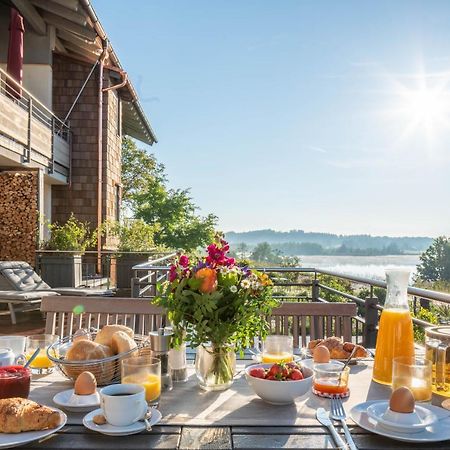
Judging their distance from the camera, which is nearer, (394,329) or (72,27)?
(394,329)

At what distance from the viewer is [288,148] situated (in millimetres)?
70188

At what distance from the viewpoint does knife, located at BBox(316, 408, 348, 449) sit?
3.57 feet

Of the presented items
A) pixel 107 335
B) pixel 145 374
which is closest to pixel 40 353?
pixel 107 335

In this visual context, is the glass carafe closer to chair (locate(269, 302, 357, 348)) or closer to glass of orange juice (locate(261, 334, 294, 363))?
→ glass of orange juice (locate(261, 334, 294, 363))

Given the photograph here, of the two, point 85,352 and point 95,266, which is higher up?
point 85,352

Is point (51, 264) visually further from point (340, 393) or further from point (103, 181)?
point (340, 393)

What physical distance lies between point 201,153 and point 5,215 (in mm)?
55488

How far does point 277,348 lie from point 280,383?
1.22 feet

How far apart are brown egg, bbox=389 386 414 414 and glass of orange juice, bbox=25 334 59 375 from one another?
1061mm

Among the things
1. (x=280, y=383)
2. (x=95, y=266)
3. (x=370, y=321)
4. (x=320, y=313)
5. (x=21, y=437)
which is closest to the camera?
(x=21, y=437)

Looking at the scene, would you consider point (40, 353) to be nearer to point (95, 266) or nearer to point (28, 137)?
point (28, 137)

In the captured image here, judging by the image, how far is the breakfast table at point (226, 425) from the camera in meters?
1.10

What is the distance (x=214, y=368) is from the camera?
1.48 meters

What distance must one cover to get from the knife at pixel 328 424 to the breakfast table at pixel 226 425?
12 mm
